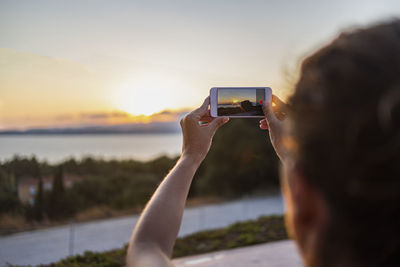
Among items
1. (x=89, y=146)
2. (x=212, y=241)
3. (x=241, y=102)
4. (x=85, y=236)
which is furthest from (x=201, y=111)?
(x=89, y=146)

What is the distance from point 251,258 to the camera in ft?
16.4

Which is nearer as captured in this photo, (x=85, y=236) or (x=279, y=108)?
(x=279, y=108)

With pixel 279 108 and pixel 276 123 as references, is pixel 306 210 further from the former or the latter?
pixel 279 108

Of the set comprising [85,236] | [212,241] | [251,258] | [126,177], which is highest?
[251,258]

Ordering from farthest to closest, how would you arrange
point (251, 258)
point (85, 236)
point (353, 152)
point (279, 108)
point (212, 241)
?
point (85, 236) < point (212, 241) < point (251, 258) < point (279, 108) < point (353, 152)

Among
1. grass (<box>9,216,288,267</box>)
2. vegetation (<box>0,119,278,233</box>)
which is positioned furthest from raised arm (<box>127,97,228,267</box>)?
vegetation (<box>0,119,278,233</box>)

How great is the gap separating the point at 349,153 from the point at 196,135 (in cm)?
53

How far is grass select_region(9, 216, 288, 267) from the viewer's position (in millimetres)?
4973

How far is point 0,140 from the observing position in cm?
493

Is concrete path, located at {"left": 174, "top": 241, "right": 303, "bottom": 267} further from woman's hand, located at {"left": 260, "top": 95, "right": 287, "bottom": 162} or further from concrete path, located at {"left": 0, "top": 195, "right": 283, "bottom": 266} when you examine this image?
woman's hand, located at {"left": 260, "top": 95, "right": 287, "bottom": 162}

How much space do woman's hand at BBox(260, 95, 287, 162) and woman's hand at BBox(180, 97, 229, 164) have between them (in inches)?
5.4

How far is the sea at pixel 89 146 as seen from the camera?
6109 millimetres

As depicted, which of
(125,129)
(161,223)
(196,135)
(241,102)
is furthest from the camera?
(125,129)

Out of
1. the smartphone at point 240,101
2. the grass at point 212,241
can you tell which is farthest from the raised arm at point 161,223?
the grass at point 212,241
